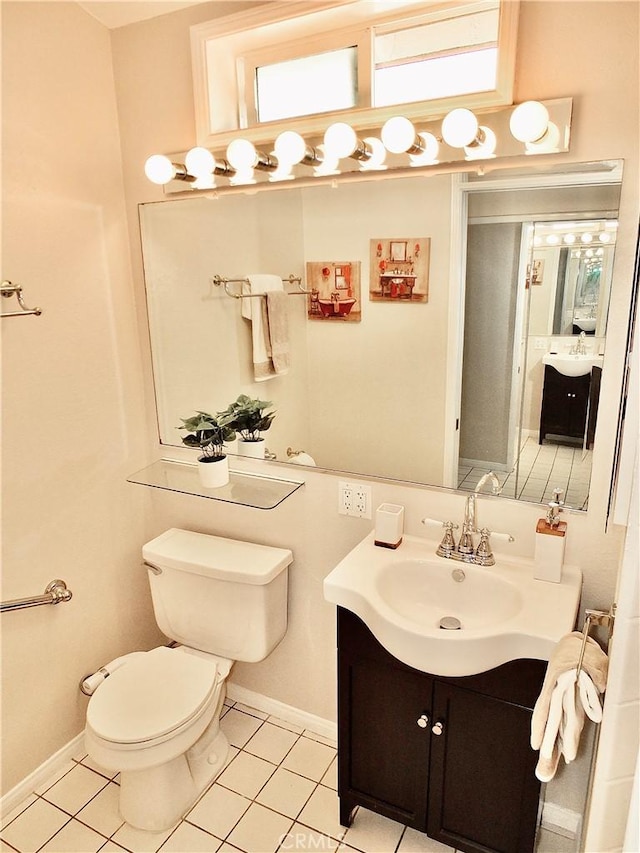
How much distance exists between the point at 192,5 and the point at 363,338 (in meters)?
1.13

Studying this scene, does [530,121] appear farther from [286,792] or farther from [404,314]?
[286,792]

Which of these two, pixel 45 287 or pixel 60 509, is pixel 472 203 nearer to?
pixel 45 287

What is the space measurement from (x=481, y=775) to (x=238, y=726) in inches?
42.1

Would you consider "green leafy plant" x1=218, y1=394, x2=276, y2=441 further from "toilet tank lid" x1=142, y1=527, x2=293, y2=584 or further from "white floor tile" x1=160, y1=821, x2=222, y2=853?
"white floor tile" x1=160, y1=821, x2=222, y2=853

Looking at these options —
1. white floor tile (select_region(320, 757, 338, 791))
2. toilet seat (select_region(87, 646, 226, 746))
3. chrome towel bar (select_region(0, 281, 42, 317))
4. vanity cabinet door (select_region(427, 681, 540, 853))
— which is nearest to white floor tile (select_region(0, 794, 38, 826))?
toilet seat (select_region(87, 646, 226, 746))

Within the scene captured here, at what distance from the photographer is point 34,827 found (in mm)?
1839

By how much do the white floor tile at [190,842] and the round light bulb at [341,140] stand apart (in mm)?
2047

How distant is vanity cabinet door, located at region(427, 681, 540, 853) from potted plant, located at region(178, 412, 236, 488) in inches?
37.8

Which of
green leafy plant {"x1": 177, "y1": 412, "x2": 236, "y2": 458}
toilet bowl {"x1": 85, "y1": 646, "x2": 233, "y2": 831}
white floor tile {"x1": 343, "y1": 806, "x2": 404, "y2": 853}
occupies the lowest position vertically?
white floor tile {"x1": 343, "y1": 806, "x2": 404, "y2": 853}

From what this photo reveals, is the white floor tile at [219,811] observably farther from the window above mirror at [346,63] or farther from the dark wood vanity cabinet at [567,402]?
the window above mirror at [346,63]

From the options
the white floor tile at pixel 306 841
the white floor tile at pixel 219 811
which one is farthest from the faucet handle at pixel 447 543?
the white floor tile at pixel 219 811

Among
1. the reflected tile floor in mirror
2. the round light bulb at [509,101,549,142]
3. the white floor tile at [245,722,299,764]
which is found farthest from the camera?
the white floor tile at [245,722,299,764]

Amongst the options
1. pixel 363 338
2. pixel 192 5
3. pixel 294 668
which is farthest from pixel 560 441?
pixel 192 5

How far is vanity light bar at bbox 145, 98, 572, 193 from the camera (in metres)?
1.36
